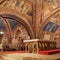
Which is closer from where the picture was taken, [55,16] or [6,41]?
[6,41]

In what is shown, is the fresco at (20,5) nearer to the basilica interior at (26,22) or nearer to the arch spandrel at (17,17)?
the basilica interior at (26,22)

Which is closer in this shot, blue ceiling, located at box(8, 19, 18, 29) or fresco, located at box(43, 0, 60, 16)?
blue ceiling, located at box(8, 19, 18, 29)

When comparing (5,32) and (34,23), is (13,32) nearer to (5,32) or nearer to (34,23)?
(5,32)

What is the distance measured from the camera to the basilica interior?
12422 mm

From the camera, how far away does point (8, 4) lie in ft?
40.7

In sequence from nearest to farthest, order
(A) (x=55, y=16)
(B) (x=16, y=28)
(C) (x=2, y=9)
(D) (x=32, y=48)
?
(D) (x=32, y=48), (C) (x=2, y=9), (B) (x=16, y=28), (A) (x=55, y=16)

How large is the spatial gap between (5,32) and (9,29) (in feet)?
1.34

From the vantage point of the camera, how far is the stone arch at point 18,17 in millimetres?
12234

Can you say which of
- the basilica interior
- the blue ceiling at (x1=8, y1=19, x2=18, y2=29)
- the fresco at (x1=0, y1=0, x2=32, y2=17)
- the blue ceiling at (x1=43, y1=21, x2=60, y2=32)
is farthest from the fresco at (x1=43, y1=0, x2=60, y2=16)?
the blue ceiling at (x1=8, y1=19, x2=18, y2=29)

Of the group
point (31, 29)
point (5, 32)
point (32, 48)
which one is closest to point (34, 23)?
point (31, 29)

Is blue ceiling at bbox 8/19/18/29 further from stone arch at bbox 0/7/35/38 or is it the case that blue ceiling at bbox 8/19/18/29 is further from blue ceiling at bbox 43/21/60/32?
blue ceiling at bbox 43/21/60/32

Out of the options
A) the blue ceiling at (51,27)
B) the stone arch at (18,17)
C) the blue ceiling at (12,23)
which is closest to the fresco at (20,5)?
the stone arch at (18,17)

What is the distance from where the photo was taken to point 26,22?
13414 millimetres

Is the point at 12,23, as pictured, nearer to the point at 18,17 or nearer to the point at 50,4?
the point at 18,17
